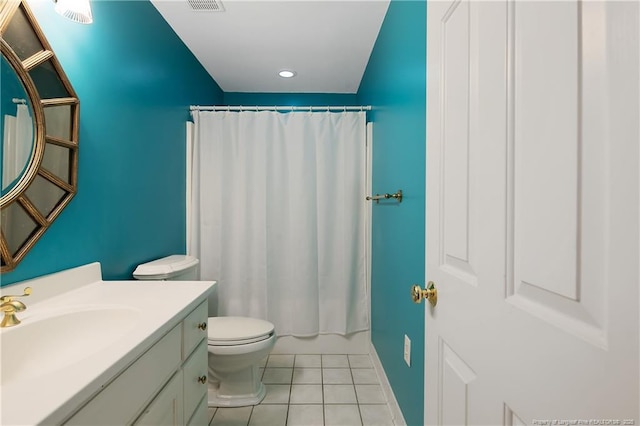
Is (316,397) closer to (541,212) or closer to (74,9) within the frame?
(541,212)

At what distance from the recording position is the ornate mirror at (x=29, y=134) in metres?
0.90

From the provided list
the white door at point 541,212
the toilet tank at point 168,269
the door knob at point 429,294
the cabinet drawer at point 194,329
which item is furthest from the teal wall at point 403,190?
the toilet tank at point 168,269

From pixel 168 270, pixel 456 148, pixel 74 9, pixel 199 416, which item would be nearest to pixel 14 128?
pixel 74 9

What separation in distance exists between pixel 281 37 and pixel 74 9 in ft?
4.22

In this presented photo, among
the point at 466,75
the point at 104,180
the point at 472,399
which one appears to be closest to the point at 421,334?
the point at 472,399

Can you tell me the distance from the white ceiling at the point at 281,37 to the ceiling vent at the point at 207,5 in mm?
26

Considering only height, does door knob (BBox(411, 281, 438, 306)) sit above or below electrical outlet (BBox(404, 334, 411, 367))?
above

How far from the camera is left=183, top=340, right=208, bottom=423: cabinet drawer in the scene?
1028 mm

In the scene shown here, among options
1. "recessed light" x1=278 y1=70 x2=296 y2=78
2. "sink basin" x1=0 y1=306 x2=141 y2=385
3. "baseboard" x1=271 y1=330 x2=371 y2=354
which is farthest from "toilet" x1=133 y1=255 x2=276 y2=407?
"recessed light" x1=278 y1=70 x2=296 y2=78

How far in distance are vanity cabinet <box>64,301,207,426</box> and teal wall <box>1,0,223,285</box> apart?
0.54 m

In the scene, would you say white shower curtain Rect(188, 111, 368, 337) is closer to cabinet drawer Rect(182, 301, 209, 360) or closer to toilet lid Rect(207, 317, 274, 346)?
toilet lid Rect(207, 317, 274, 346)

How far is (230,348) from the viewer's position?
1649 mm

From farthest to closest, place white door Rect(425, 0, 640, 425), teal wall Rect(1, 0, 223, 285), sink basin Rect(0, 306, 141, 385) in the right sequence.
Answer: teal wall Rect(1, 0, 223, 285) < sink basin Rect(0, 306, 141, 385) < white door Rect(425, 0, 640, 425)

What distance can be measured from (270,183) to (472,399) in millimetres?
1987
